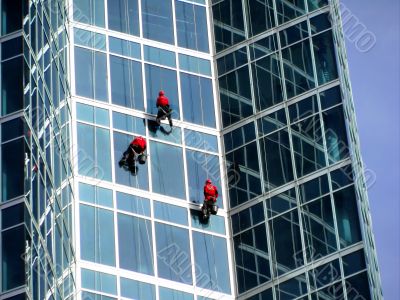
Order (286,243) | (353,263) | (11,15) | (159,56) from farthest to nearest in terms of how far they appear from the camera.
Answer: (159,56)
(286,243)
(353,263)
(11,15)

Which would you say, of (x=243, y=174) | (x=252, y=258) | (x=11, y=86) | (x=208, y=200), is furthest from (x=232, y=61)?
(x=11, y=86)

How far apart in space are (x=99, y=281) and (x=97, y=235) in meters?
2.01

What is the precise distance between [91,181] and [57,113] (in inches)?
135

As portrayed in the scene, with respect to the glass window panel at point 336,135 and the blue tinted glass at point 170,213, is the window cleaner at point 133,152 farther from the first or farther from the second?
the glass window panel at point 336,135

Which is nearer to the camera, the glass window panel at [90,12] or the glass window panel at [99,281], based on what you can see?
the glass window panel at [99,281]

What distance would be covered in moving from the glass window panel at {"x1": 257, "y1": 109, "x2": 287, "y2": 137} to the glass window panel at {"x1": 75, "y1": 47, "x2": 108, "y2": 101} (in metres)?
6.95

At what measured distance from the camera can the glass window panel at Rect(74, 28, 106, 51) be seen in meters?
75.9

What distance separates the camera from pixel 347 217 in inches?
2896

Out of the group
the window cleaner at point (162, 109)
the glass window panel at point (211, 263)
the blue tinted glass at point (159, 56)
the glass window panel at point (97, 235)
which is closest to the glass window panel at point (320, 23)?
the blue tinted glass at point (159, 56)

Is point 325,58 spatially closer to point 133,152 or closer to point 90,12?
point 133,152

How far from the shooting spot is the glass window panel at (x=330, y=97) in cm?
7619

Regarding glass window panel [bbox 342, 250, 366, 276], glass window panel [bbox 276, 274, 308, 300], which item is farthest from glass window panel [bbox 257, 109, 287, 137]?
glass window panel [bbox 342, 250, 366, 276]

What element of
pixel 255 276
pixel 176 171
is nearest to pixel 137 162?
pixel 176 171

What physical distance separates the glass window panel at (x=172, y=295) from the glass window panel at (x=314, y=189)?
6486 millimetres
